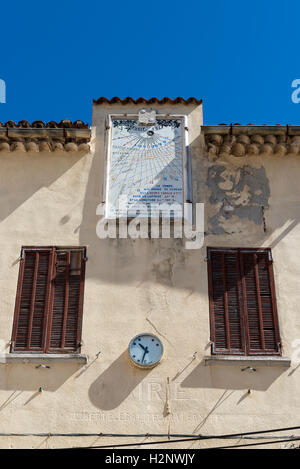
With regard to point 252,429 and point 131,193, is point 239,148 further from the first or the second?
point 252,429

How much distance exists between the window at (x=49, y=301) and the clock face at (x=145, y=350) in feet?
3.14

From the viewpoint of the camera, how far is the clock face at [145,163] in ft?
37.7

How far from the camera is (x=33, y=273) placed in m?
10.8

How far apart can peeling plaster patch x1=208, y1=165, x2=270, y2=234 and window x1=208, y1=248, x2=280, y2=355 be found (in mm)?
668

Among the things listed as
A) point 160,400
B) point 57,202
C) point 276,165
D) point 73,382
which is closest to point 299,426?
point 160,400

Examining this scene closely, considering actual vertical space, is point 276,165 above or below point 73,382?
above

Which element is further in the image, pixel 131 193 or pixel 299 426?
pixel 131 193

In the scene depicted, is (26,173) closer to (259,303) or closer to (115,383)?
(115,383)

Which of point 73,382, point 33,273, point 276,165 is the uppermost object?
point 276,165

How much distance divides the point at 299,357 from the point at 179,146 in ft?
16.0

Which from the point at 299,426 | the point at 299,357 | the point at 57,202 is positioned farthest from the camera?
the point at 57,202

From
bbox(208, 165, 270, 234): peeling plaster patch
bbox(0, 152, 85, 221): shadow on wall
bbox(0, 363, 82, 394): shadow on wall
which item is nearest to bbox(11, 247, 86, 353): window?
bbox(0, 363, 82, 394): shadow on wall

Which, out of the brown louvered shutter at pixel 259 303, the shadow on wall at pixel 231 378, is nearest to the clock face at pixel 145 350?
the shadow on wall at pixel 231 378

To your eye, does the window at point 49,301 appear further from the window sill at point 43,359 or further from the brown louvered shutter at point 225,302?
the brown louvered shutter at point 225,302
